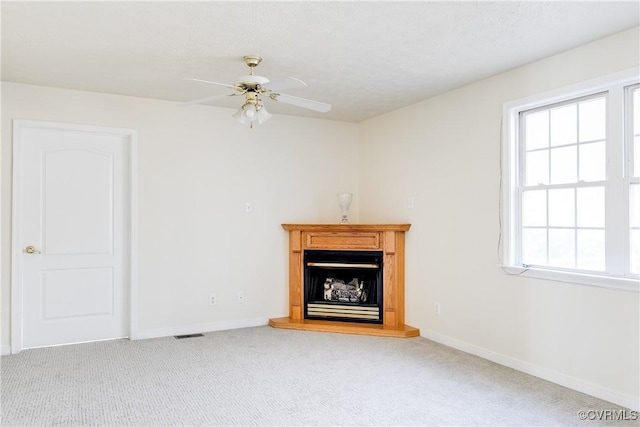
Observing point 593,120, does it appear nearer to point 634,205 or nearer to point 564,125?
Result: point 564,125

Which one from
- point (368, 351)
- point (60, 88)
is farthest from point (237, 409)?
point (60, 88)

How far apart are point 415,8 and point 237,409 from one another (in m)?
2.60

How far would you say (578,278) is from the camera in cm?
333

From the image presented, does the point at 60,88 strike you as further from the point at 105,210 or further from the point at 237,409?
the point at 237,409

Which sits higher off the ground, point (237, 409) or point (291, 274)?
point (291, 274)

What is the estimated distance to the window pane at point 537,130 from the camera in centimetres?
371

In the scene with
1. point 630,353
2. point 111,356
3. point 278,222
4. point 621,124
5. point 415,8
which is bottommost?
point 111,356

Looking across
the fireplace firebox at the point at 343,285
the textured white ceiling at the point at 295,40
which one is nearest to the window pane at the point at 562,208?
the textured white ceiling at the point at 295,40

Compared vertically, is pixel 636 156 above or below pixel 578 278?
above

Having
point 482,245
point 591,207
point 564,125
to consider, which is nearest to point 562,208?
point 591,207

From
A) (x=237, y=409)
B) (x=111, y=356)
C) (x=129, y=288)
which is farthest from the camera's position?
(x=129, y=288)

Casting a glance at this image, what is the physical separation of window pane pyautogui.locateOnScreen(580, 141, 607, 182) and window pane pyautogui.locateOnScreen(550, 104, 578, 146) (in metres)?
0.14

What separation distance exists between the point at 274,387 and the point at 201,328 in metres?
1.87

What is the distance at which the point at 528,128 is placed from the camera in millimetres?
3848
